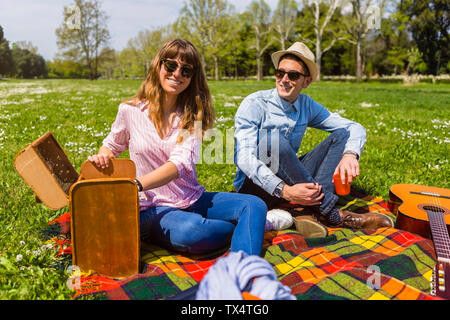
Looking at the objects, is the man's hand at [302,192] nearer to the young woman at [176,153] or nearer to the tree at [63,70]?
the young woman at [176,153]

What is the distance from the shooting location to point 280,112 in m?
3.63

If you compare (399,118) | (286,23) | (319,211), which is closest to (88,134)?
(319,211)

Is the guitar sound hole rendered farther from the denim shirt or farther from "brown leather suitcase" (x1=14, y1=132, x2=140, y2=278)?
"brown leather suitcase" (x1=14, y1=132, x2=140, y2=278)

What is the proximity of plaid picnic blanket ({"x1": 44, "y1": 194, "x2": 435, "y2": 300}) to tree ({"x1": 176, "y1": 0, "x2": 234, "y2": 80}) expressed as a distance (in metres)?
43.4

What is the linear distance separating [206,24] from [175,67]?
45.7m

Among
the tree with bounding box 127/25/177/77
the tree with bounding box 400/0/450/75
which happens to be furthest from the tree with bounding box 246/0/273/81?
the tree with bounding box 127/25/177/77

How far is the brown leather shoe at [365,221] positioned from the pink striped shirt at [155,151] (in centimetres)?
Result: 157

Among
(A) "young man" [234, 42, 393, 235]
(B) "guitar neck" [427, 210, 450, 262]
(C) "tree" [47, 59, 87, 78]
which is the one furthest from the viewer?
(C) "tree" [47, 59, 87, 78]

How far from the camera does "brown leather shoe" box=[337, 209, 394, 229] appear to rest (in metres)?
3.42

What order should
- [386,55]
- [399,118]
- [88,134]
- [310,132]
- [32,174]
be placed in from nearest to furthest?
[32,174], [88,134], [310,132], [399,118], [386,55]

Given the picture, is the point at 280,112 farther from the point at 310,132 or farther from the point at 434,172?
the point at 310,132

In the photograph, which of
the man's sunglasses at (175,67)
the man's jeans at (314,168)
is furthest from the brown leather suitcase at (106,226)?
the man's jeans at (314,168)

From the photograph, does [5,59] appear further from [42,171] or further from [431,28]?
[431,28]
